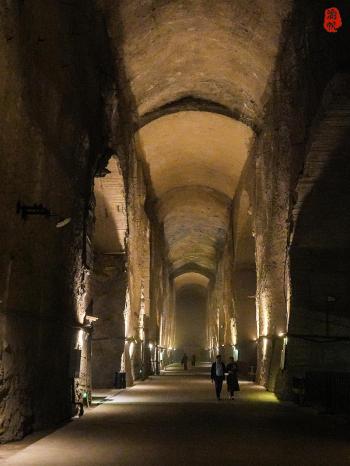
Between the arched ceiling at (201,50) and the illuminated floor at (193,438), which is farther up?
the arched ceiling at (201,50)

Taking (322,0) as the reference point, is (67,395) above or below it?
below

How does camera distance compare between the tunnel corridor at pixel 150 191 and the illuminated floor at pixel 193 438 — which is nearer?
the illuminated floor at pixel 193 438

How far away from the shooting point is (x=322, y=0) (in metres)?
11.4

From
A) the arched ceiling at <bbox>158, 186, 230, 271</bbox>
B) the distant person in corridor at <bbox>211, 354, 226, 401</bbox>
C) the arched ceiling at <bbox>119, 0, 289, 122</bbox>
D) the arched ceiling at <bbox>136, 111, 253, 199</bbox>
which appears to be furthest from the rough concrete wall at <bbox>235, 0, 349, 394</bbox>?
the arched ceiling at <bbox>158, 186, 230, 271</bbox>

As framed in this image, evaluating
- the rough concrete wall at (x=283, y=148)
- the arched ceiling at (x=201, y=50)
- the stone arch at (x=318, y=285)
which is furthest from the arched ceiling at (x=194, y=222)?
the stone arch at (x=318, y=285)

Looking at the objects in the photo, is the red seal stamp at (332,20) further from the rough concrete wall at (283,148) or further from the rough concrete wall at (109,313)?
the rough concrete wall at (109,313)

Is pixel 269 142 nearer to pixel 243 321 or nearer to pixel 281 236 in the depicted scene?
pixel 281 236

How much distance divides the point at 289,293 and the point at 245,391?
4199mm

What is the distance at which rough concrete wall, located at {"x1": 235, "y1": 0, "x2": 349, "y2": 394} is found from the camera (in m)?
11.5

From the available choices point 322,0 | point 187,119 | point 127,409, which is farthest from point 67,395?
point 187,119

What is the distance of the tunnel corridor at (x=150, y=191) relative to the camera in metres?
8.08

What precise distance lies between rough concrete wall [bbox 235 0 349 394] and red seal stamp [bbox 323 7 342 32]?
154 mm

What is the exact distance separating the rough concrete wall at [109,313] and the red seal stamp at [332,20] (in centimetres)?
896

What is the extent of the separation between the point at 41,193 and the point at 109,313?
9359 millimetres
